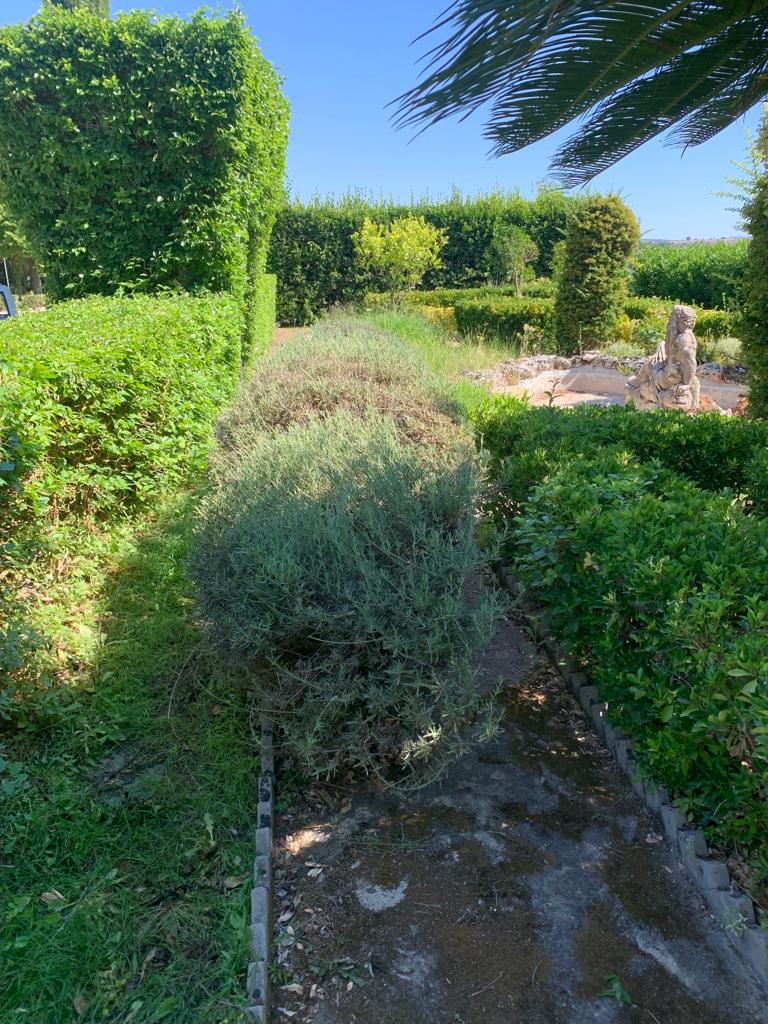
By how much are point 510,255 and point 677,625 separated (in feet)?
71.3

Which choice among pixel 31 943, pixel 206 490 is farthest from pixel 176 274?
pixel 31 943

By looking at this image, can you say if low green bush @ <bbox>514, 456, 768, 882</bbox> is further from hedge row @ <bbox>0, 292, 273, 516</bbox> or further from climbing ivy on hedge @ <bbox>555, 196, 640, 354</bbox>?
climbing ivy on hedge @ <bbox>555, 196, 640, 354</bbox>

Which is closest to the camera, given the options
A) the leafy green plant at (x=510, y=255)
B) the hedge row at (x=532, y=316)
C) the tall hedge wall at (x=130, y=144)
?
the tall hedge wall at (x=130, y=144)

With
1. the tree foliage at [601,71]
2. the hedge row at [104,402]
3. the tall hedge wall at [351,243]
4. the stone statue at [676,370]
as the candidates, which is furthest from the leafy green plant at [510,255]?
the tree foliage at [601,71]

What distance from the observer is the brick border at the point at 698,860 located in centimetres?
199

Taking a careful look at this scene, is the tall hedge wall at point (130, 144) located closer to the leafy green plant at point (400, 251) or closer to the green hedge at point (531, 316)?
the green hedge at point (531, 316)

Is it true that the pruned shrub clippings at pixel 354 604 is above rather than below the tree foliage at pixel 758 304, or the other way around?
below

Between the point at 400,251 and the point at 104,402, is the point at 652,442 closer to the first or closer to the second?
the point at 104,402

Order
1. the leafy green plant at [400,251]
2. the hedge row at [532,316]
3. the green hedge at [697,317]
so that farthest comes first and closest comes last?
1. the leafy green plant at [400,251]
2. the hedge row at [532,316]
3. the green hedge at [697,317]

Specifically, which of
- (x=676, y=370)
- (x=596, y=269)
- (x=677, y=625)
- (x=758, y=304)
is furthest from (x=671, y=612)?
(x=596, y=269)

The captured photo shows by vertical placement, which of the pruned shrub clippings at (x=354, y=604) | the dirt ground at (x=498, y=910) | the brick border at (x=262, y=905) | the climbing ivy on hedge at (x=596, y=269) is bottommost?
the dirt ground at (x=498, y=910)

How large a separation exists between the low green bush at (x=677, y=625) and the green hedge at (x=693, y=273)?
16.4m

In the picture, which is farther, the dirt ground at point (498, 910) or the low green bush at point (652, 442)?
the low green bush at point (652, 442)

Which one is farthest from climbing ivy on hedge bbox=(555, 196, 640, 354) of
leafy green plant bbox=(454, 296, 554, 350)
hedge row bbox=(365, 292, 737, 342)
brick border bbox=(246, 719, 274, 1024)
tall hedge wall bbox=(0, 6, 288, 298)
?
brick border bbox=(246, 719, 274, 1024)
